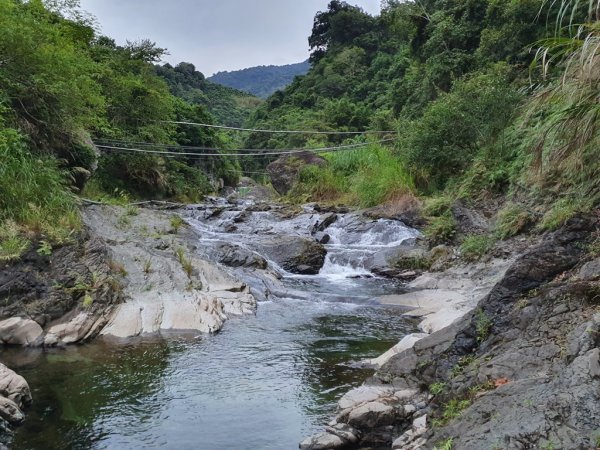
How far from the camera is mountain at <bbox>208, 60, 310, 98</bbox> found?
513 feet

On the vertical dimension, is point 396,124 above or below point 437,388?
above

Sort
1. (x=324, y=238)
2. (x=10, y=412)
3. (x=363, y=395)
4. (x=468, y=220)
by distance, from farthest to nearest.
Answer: (x=324, y=238) < (x=468, y=220) < (x=10, y=412) < (x=363, y=395)

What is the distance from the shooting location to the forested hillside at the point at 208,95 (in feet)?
185

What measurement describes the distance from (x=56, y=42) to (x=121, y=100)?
27.9 feet

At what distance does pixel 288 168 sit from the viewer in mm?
25000

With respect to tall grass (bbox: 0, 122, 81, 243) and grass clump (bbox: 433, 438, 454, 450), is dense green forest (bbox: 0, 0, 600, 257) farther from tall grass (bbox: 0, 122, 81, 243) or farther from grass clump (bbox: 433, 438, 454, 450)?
grass clump (bbox: 433, 438, 454, 450)

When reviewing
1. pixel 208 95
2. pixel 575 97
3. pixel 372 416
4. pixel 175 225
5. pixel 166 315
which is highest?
pixel 208 95

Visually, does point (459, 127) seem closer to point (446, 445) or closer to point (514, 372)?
point (514, 372)

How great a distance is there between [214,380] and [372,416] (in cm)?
230

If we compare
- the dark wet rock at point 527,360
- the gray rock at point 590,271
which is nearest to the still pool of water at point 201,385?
the dark wet rock at point 527,360

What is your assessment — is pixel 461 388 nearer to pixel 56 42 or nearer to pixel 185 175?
pixel 56 42

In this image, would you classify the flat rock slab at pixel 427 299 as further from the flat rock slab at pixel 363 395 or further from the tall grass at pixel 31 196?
the tall grass at pixel 31 196

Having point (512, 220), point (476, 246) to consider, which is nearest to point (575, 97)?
point (512, 220)

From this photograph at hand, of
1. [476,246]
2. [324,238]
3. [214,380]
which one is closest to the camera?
[214,380]
